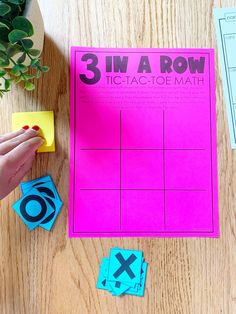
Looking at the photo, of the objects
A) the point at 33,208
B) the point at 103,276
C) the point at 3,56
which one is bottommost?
the point at 103,276

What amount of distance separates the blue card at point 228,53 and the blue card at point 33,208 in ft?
1.37

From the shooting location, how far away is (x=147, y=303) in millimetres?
690

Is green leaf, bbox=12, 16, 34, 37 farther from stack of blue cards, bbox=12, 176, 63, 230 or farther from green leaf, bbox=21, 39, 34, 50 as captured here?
stack of blue cards, bbox=12, 176, 63, 230

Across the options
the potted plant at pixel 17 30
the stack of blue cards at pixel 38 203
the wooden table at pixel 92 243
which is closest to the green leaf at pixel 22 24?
the potted plant at pixel 17 30

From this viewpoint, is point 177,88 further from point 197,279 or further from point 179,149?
point 197,279

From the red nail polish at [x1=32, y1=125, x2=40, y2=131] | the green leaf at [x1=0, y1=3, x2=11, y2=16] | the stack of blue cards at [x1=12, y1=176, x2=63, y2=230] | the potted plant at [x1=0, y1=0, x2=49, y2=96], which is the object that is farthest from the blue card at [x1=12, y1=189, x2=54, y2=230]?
the green leaf at [x1=0, y1=3, x2=11, y2=16]

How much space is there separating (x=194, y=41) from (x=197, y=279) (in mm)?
500

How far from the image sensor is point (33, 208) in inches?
27.8

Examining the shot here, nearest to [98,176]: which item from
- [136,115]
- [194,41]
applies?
[136,115]

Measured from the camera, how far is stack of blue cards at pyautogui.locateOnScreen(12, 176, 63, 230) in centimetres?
70

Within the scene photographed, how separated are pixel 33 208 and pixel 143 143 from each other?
0.26 meters

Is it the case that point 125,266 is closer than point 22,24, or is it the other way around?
point 22,24

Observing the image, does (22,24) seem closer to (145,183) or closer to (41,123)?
(41,123)

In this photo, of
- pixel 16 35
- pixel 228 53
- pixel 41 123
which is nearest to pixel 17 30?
pixel 16 35
